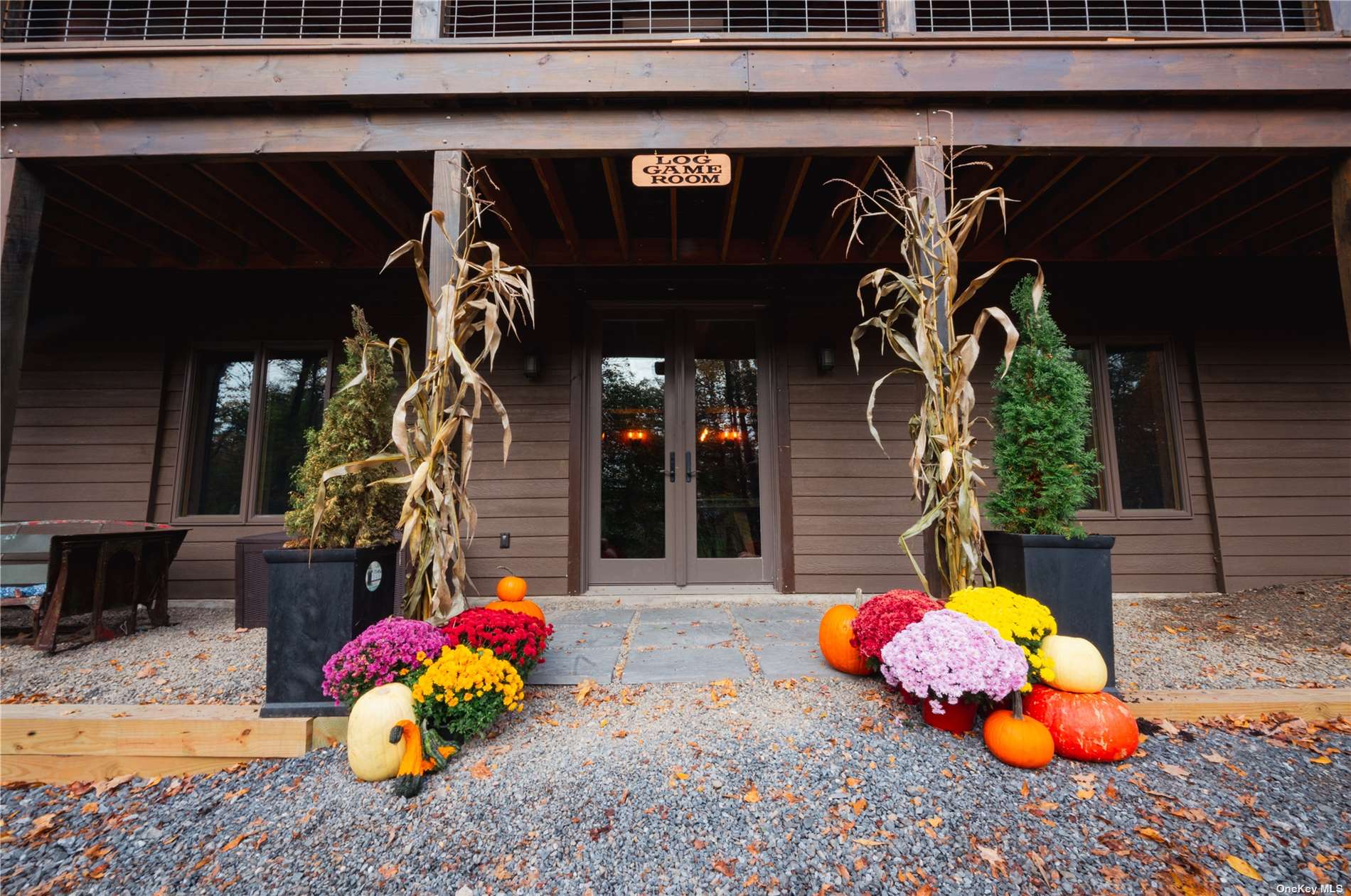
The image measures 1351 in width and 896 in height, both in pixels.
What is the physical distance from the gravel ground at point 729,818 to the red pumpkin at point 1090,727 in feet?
0.15

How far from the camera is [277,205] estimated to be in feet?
11.3

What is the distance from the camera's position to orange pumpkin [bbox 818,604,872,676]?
2.15 metres

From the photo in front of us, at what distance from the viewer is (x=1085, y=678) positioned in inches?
69.9

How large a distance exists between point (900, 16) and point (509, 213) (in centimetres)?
242

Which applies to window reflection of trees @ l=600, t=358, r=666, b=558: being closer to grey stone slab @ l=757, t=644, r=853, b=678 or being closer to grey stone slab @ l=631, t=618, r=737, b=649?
grey stone slab @ l=631, t=618, r=737, b=649

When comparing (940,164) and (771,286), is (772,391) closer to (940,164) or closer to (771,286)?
(771,286)

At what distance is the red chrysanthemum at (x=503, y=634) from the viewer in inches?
75.4

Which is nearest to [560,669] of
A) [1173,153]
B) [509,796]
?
[509,796]

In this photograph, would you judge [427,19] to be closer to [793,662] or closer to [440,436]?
[440,436]

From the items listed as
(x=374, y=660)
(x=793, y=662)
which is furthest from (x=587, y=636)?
(x=374, y=660)

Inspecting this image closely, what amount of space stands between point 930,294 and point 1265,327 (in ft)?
12.7

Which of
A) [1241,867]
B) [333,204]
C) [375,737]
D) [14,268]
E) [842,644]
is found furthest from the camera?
[333,204]

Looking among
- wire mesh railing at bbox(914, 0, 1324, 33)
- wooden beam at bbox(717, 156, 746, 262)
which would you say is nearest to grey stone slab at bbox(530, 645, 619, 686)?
wooden beam at bbox(717, 156, 746, 262)

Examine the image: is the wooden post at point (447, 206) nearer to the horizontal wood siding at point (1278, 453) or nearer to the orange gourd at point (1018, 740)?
the orange gourd at point (1018, 740)
